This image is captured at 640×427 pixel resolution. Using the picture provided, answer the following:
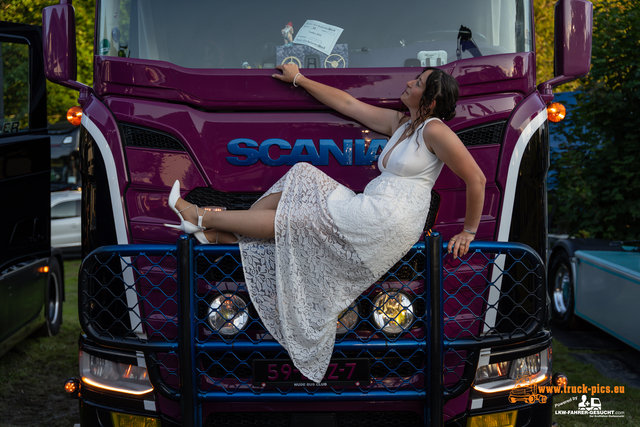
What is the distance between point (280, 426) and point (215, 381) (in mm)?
397

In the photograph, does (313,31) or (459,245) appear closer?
(459,245)

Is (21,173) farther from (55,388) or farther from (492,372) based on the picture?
(492,372)

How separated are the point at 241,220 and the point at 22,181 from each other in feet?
9.37

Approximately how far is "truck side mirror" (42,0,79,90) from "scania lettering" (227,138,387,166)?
1.10 meters

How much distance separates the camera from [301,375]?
2.69 meters

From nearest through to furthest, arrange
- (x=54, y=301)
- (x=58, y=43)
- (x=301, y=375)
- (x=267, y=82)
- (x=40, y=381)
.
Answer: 1. (x=301, y=375)
2. (x=267, y=82)
3. (x=58, y=43)
4. (x=40, y=381)
5. (x=54, y=301)

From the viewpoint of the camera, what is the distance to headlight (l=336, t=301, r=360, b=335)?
268 centimetres

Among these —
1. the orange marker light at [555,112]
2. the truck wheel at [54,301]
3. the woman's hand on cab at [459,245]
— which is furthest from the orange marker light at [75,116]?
the truck wheel at [54,301]

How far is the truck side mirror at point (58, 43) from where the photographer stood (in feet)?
10.4

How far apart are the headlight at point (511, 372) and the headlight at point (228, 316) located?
3.79 ft

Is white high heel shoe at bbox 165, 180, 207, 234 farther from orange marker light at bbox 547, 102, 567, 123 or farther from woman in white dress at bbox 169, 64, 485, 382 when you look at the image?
orange marker light at bbox 547, 102, 567, 123

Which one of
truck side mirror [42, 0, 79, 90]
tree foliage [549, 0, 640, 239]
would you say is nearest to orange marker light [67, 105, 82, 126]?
truck side mirror [42, 0, 79, 90]

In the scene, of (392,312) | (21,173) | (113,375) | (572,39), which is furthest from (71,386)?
(572,39)

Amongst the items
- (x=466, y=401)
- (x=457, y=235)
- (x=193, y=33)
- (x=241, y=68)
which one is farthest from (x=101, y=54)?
(x=466, y=401)
